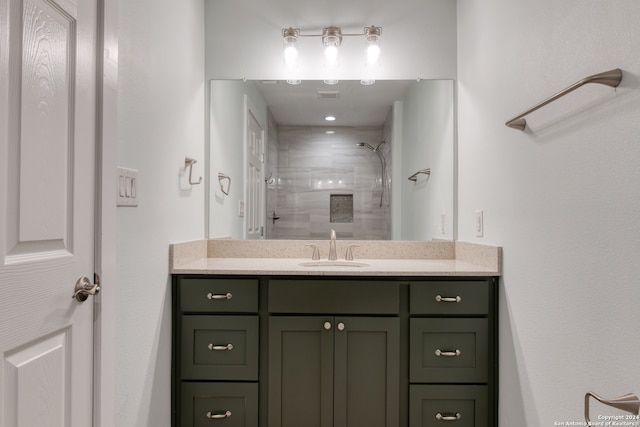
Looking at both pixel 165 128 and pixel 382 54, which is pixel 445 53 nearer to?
pixel 382 54

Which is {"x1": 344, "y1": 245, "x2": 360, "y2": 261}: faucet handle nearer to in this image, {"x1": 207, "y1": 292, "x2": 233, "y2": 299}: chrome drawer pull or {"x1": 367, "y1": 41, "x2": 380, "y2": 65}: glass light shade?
{"x1": 207, "y1": 292, "x2": 233, "y2": 299}: chrome drawer pull

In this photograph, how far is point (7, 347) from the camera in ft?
2.80

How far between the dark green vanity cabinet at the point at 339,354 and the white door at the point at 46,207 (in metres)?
0.68

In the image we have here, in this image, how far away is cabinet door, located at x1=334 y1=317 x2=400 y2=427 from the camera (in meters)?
1.75

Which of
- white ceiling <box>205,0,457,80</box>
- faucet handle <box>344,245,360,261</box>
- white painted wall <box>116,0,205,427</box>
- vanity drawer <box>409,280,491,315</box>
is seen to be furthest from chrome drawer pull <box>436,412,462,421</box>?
white ceiling <box>205,0,457,80</box>

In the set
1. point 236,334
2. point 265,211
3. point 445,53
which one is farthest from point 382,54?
point 236,334

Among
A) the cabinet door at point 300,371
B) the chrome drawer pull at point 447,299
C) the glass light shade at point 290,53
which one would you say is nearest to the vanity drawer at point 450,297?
the chrome drawer pull at point 447,299

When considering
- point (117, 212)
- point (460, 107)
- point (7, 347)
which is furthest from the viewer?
point (460, 107)

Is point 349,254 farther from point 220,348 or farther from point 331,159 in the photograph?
point 220,348

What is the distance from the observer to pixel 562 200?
4.05ft

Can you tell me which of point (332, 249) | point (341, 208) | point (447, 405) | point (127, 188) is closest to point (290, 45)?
point (341, 208)

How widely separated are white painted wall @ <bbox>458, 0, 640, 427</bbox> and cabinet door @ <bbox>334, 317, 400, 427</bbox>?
1.44 feet

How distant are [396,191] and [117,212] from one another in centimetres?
145

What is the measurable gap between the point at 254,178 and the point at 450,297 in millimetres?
1186
